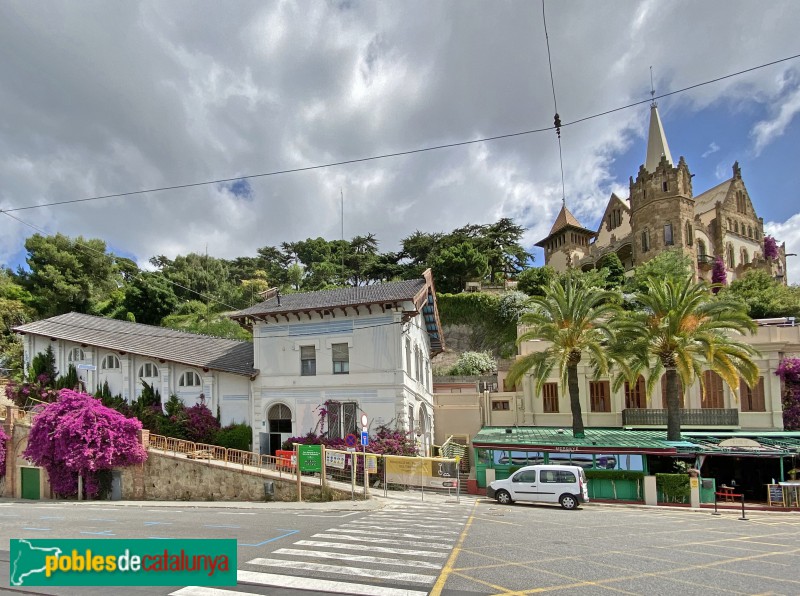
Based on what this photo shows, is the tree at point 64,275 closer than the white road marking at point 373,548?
No

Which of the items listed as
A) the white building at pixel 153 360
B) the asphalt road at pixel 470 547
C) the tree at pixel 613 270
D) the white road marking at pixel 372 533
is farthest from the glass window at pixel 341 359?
the tree at pixel 613 270

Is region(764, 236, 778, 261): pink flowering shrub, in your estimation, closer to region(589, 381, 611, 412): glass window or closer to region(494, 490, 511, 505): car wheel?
region(589, 381, 611, 412): glass window

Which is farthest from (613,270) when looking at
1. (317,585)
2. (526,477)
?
(317,585)

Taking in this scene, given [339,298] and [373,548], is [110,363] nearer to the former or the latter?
[339,298]

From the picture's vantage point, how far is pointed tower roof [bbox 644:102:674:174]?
2537 inches

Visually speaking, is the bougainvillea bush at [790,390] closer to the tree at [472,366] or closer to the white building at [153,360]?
the tree at [472,366]

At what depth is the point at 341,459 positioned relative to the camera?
24.3 m

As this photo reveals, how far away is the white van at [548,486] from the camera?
20953 mm

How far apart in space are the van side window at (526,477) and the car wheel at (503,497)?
2.09 ft

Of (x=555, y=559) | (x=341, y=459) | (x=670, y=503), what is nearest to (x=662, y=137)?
(x=670, y=503)

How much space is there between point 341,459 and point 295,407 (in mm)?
5314

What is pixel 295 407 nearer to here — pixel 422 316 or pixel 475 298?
pixel 422 316

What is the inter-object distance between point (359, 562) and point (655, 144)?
221ft

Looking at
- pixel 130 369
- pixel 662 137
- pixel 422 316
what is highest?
pixel 662 137
